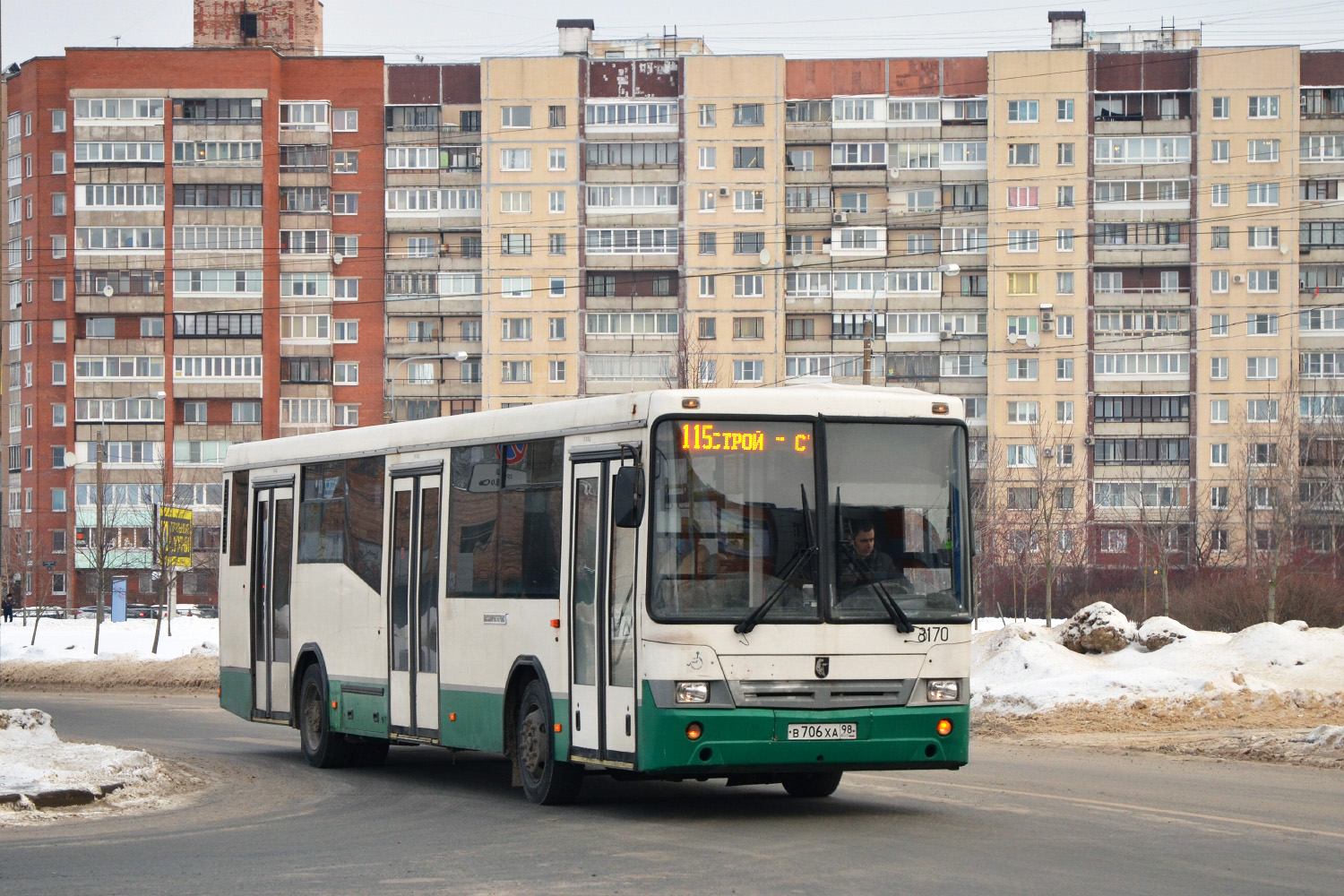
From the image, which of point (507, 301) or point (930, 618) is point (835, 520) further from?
point (507, 301)

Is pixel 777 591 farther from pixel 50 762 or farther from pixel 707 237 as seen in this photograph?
pixel 707 237

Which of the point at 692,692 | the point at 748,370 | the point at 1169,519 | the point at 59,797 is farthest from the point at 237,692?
the point at 748,370

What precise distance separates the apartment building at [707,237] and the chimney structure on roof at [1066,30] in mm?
233

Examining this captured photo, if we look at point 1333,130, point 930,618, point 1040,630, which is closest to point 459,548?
point 930,618

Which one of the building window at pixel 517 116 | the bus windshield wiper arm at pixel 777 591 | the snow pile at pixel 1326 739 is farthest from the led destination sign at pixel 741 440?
the building window at pixel 517 116

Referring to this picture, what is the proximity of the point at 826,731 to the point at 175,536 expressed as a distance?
40.9 m

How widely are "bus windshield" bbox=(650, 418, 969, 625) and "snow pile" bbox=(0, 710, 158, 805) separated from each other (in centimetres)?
523

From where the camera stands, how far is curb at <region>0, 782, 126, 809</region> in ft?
45.4

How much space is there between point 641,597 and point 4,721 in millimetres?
7513

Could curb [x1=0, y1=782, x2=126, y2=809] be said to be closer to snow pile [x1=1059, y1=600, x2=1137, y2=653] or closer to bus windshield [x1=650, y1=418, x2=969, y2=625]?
bus windshield [x1=650, y1=418, x2=969, y2=625]

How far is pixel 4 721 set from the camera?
17.0 metres

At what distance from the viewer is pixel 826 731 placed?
12484mm

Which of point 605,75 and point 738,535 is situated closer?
point 738,535

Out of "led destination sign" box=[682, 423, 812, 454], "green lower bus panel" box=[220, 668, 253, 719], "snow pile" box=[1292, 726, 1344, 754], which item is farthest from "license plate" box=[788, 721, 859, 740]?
"green lower bus panel" box=[220, 668, 253, 719]
